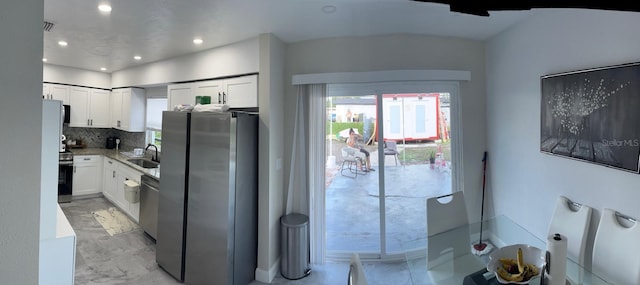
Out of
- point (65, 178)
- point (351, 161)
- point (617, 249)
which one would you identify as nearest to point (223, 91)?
point (351, 161)

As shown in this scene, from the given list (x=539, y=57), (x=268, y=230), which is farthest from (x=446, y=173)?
(x=268, y=230)

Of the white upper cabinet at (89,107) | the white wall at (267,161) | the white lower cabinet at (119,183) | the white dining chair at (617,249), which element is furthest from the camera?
the white upper cabinet at (89,107)

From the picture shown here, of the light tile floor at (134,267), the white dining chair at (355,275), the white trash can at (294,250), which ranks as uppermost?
the white dining chair at (355,275)

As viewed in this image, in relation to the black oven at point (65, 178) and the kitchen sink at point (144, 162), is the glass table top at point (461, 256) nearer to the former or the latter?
the kitchen sink at point (144, 162)

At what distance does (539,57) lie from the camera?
7.34ft

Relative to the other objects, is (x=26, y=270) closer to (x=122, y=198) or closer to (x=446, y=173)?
(x=446, y=173)

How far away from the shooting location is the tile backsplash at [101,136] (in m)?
5.07

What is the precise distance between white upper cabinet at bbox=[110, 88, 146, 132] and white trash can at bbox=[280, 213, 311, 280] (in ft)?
12.2

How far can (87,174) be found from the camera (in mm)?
4723

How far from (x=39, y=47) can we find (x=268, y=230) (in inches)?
79.5

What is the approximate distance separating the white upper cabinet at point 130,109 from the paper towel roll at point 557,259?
18.3 feet

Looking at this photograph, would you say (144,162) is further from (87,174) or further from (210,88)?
(210,88)

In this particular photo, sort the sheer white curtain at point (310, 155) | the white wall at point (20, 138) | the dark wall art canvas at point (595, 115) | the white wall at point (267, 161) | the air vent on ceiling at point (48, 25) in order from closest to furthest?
the white wall at point (20, 138) → the dark wall art canvas at point (595, 115) → the air vent on ceiling at point (48, 25) → the white wall at point (267, 161) → the sheer white curtain at point (310, 155)

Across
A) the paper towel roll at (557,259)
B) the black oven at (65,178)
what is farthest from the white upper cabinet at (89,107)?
the paper towel roll at (557,259)
